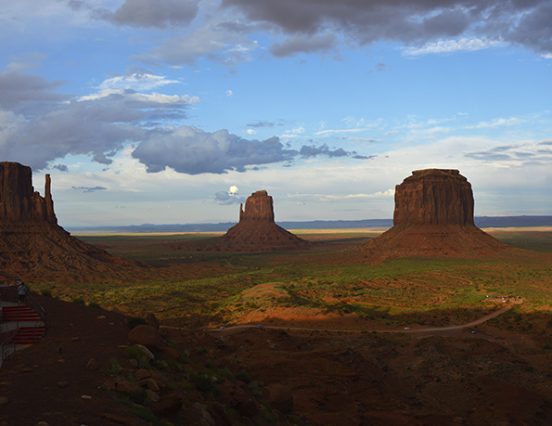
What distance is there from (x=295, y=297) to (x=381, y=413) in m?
31.3

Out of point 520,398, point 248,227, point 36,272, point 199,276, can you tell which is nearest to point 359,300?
point 520,398

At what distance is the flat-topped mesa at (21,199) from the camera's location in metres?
89.4

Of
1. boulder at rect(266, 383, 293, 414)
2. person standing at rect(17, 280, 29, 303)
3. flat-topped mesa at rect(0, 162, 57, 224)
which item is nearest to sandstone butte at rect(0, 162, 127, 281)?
flat-topped mesa at rect(0, 162, 57, 224)

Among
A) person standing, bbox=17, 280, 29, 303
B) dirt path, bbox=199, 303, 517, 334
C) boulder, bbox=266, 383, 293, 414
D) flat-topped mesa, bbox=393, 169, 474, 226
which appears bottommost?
dirt path, bbox=199, 303, 517, 334

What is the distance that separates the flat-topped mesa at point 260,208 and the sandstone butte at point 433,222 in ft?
217

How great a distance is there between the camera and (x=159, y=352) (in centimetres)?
1861

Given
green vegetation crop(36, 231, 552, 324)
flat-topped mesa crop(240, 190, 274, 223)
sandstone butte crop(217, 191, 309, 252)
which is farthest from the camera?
flat-topped mesa crop(240, 190, 274, 223)

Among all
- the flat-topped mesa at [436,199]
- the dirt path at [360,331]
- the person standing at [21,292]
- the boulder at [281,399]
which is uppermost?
the flat-topped mesa at [436,199]

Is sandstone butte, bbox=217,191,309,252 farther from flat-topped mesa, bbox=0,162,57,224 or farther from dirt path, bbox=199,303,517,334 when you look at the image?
dirt path, bbox=199,303,517,334

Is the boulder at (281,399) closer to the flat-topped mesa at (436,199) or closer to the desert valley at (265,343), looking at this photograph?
the desert valley at (265,343)

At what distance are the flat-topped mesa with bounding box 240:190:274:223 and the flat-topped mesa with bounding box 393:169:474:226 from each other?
227ft

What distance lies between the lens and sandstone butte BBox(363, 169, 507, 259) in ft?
366

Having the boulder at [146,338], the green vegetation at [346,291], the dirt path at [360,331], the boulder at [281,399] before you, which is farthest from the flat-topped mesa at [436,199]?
the boulder at [146,338]

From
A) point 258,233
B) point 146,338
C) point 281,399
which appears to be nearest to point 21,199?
point 146,338
